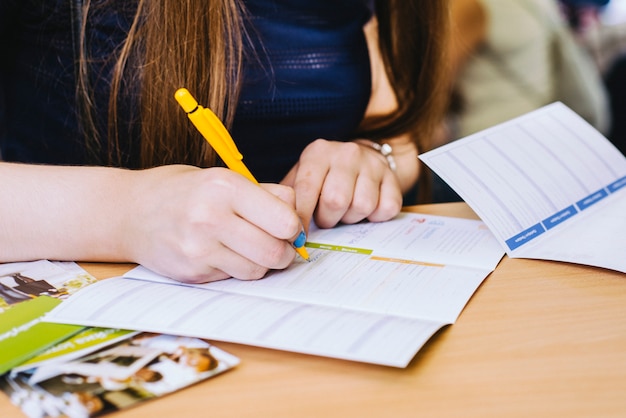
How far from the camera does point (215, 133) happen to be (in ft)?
2.13

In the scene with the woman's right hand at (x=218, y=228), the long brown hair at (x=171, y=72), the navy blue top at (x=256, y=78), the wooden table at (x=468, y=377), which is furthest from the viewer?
the navy blue top at (x=256, y=78)

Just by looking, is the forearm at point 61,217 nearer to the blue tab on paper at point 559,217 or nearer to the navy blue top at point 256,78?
the navy blue top at point 256,78

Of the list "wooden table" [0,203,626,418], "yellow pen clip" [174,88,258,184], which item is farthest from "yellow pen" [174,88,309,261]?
Result: "wooden table" [0,203,626,418]

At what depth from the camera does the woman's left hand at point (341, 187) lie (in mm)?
732

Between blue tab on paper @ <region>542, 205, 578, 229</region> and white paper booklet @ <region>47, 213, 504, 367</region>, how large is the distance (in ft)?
0.20

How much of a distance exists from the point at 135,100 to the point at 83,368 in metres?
0.48

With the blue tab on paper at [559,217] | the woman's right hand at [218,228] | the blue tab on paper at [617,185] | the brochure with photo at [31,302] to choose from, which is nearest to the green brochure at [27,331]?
the brochure with photo at [31,302]

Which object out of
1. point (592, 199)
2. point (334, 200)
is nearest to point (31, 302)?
point (334, 200)

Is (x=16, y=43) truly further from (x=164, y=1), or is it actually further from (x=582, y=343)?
(x=582, y=343)

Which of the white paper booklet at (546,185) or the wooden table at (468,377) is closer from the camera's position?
the wooden table at (468,377)

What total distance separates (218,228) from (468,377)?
0.24 m

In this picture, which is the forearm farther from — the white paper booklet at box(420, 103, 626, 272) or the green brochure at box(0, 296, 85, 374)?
the white paper booklet at box(420, 103, 626, 272)

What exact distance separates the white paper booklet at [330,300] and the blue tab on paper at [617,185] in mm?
198

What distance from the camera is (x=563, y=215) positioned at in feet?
2.45
